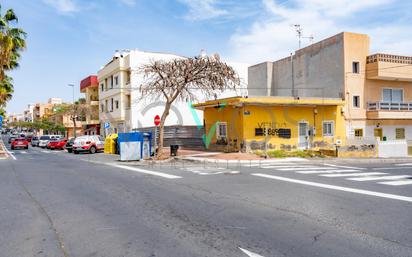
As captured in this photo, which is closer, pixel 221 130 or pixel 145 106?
pixel 221 130

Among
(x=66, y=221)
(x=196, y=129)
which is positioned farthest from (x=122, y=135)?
(x=66, y=221)

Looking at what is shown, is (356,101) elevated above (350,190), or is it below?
above

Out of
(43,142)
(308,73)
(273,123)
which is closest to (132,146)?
(273,123)

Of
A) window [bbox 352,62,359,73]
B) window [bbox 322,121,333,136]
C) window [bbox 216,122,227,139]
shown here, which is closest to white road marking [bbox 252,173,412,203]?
window [bbox 216,122,227,139]

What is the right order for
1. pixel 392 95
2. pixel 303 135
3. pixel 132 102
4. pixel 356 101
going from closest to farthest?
1. pixel 303 135
2. pixel 356 101
3. pixel 392 95
4. pixel 132 102

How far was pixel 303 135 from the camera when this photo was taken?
26547 millimetres

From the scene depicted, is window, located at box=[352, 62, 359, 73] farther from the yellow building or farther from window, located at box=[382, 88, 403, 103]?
window, located at box=[382, 88, 403, 103]

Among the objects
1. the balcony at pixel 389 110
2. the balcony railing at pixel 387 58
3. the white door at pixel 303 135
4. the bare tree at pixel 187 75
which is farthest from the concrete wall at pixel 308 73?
the bare tree at pixel 187 75

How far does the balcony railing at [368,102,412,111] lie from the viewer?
1130 inches

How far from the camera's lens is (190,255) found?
16.1 ft

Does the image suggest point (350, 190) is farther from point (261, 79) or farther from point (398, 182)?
point (261, 79)

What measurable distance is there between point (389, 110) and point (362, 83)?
329 cm

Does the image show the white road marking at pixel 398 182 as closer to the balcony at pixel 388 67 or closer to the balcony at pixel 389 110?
the balcony at pixel 389 110

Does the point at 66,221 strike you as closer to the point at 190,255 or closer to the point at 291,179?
the point at 190,255
